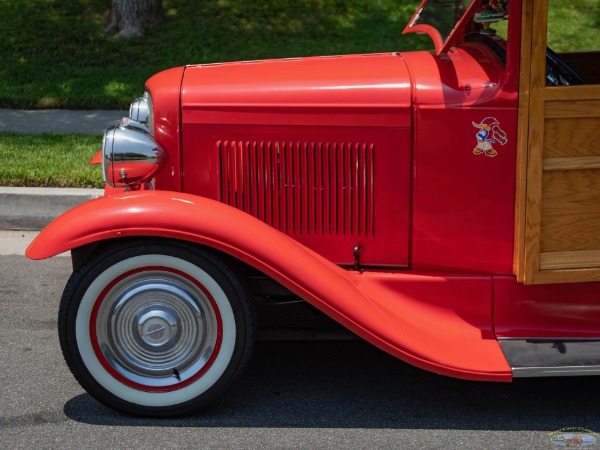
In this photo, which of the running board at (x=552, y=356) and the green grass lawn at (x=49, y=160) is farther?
the green grass lawn at (x=49, y=160)

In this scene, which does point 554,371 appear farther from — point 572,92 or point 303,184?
point 303,184

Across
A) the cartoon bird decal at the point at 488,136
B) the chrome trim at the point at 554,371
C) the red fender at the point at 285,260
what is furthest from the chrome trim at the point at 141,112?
the chrome trim at the point at 554,371

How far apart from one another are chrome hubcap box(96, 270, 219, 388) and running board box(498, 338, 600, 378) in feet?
3.76

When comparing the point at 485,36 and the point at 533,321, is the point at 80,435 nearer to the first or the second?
the point at 533,321

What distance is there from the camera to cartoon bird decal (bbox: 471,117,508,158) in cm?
372

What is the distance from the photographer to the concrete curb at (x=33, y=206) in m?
6.05

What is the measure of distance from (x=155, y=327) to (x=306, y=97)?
3.59 ft

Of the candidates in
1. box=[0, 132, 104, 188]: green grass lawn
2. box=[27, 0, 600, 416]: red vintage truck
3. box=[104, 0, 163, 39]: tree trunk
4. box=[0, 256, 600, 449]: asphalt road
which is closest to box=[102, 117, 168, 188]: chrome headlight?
box=[27, 0, 600, 416]: red vintage truck

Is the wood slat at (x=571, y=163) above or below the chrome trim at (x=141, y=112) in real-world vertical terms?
below

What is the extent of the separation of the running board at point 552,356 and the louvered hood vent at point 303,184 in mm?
752

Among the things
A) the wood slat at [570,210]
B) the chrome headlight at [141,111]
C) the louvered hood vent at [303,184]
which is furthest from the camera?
the chrome headlight at [141,111]

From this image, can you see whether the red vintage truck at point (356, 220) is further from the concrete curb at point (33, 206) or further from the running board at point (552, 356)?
the concrete curb at point (33, 206)

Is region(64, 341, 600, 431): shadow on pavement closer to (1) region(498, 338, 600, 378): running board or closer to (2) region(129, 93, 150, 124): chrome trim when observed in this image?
(1) region(498, 338, 600, 378): running board

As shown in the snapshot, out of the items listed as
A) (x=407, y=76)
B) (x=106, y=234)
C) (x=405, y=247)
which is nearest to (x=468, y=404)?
(x=405, y=247)
